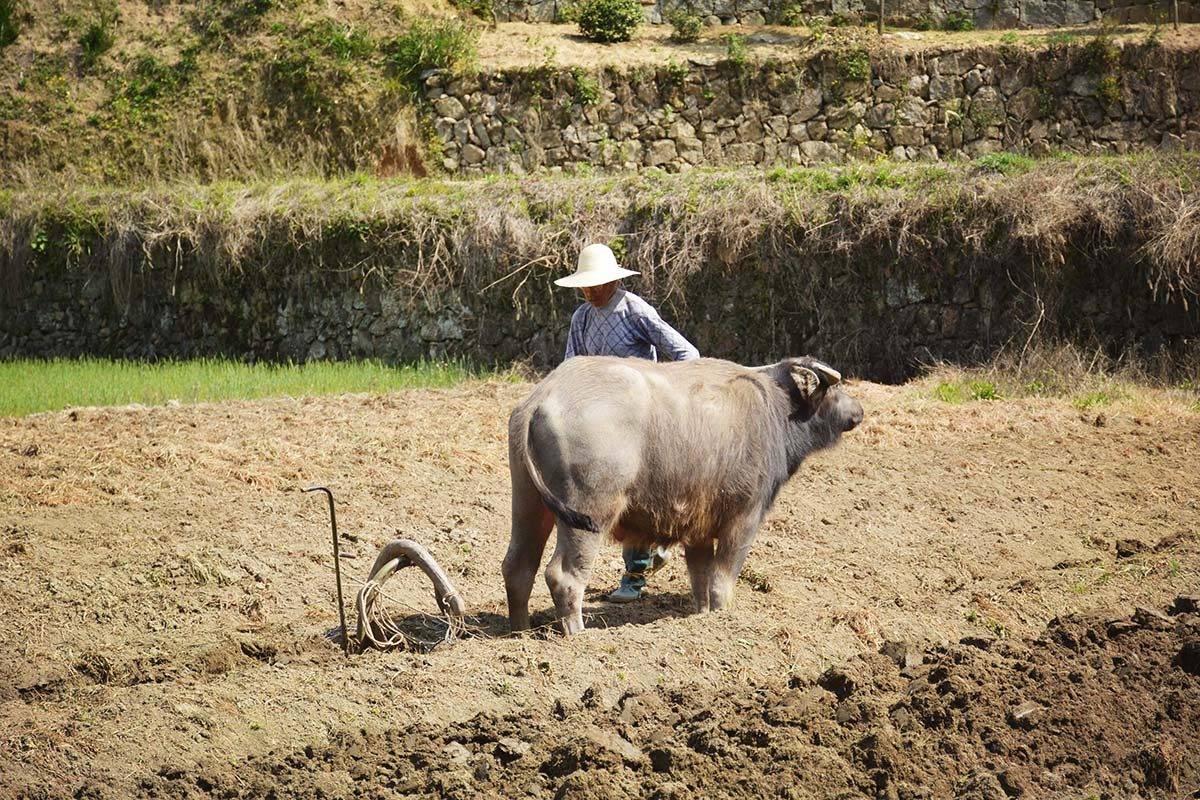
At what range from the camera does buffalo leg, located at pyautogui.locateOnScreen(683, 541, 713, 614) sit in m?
7.31

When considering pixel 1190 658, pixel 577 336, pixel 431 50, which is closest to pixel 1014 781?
pixel 1190 658

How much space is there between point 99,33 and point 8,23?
6.89 feet

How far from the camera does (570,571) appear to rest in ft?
21.5

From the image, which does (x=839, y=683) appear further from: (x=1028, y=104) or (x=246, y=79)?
(x=246, y=79)

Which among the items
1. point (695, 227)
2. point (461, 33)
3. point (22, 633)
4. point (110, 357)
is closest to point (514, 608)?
point (22, 633)

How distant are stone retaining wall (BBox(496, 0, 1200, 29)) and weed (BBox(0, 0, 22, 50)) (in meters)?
9.46

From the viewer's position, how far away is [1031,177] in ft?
49.3

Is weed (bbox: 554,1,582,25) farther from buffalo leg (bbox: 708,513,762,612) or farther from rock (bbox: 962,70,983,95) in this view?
buffalo leg (bbox: 708,513,762,612)

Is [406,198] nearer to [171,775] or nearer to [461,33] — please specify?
[461,33]

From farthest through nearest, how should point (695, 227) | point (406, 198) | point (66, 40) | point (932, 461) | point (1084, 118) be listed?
point (66, 40) → point (1084, 118) → point (406, 198) → point (695, 227) → point (932, 461)

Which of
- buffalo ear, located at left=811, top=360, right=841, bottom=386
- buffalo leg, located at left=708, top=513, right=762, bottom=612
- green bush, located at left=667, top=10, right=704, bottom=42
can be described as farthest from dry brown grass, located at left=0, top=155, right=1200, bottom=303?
buffalo leg, located at left=708, top=513, right=762, bottom=612

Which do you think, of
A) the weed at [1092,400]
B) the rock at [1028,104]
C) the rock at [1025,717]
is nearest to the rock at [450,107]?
the rock at [1028,104]

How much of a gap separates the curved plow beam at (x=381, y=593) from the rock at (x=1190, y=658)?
11.7 feet

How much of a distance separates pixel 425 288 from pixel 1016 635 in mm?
11165
